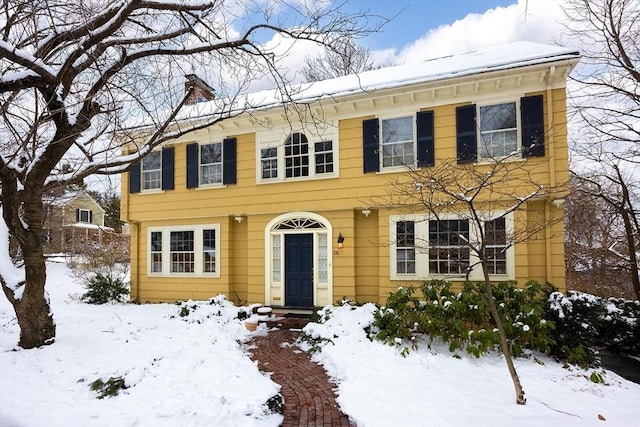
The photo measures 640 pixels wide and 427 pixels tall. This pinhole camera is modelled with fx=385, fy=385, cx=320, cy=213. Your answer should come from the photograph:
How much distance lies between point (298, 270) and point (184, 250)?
145 inches

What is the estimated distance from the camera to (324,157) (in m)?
9.74

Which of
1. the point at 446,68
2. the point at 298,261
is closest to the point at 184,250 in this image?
the point at 298,261

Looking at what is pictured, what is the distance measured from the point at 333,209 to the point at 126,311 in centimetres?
592

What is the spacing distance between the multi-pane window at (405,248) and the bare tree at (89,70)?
4522mm

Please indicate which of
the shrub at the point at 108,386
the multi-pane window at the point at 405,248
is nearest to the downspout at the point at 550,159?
the multi-pane window at the point at 405,248

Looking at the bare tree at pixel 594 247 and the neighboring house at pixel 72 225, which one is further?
the neighboring house at pixel 72 225

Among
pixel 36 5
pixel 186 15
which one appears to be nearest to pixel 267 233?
pixel 186 15

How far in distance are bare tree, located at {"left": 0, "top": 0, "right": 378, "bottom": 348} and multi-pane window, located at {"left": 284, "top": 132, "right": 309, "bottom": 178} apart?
3.44 meters

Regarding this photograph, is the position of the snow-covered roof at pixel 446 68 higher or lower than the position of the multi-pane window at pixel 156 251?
higher

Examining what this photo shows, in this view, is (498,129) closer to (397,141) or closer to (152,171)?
(397,141)

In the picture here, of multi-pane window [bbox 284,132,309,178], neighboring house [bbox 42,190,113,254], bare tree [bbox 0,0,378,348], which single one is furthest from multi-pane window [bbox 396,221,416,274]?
neighboring house [bbox 42,190,113,254]

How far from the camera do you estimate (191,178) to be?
11078 millimetres

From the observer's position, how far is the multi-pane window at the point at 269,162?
1024cm

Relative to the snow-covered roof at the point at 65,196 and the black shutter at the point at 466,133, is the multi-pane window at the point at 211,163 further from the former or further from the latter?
the black shutter at the point at 466,133
